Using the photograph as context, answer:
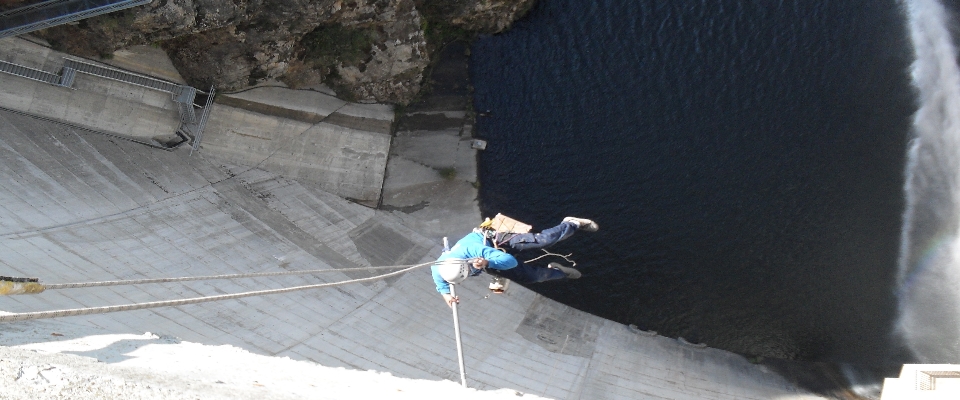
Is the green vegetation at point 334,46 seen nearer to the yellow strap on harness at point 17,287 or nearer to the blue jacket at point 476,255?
the blue jacket at point 476,255

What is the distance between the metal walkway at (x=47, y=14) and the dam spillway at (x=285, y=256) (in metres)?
1.41

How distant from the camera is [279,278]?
21.5 meters

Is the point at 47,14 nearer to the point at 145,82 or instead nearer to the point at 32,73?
the point at 32,73

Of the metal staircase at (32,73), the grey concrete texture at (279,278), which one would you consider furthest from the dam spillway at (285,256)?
the metal staircase at (32,73)

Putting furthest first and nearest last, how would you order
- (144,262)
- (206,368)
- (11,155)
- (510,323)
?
(510,323) < (11,155) < (144,262) < (206,368)

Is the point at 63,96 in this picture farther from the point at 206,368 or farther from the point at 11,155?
the point at 206,368

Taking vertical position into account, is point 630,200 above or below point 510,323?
above

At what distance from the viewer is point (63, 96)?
2336cm

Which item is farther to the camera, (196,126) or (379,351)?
(196,126)

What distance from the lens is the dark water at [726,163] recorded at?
24.6 m

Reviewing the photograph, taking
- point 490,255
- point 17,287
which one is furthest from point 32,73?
point 490,255

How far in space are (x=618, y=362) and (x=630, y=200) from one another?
5.90 meters

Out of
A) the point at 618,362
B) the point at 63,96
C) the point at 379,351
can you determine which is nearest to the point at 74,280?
the point at 379,351

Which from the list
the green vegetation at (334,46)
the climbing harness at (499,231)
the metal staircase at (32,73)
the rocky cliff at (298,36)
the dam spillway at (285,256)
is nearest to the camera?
Answer: the climbing harness at (499,231)
